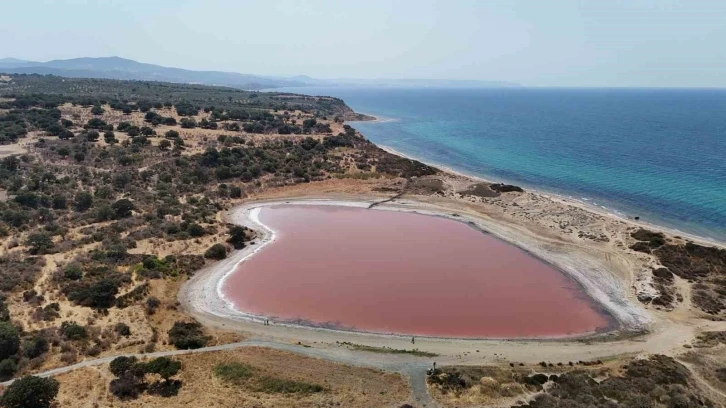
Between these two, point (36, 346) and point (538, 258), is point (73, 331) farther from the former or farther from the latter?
point (538, 258)

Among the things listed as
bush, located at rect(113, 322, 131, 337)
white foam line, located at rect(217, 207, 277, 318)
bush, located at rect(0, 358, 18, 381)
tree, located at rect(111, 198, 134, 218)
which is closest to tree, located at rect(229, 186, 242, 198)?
white foam line, located at rect(217, 207, 277, 318)

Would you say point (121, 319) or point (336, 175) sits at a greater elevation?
point (336, 175)

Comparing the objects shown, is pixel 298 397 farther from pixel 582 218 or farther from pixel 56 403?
pixel 582 218

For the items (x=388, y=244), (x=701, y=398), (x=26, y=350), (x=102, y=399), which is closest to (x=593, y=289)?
(x=701, y=398)

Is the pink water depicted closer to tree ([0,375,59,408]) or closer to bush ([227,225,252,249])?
bush ([227,225,252,249])

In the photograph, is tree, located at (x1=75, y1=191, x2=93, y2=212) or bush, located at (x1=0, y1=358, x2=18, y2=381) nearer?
bush, located at (x1=0, y1=358, x2=18, y2=381)

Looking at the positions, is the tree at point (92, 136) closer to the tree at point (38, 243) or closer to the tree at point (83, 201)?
the tree at point (83, 201)

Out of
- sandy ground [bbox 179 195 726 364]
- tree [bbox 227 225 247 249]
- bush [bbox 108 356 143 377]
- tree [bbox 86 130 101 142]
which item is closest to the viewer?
bush [bbox 108 356 143 377]
